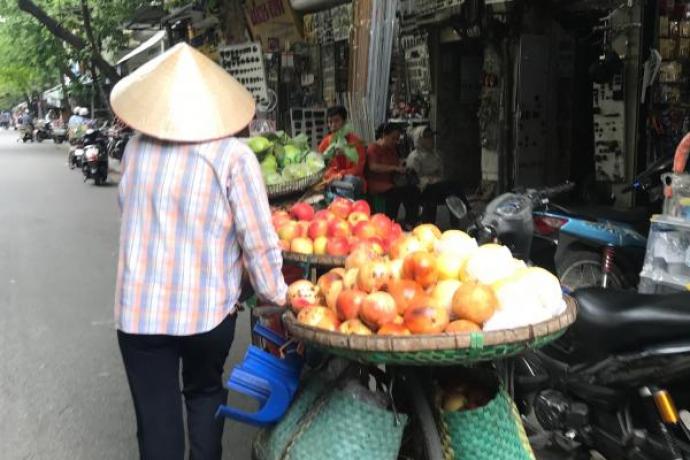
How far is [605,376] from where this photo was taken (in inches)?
108

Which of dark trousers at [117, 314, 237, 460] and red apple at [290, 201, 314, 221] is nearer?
dark trousers at [117, 314, 237, 460]

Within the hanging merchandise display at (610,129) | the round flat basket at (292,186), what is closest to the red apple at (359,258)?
the round flat basket at (292,186)

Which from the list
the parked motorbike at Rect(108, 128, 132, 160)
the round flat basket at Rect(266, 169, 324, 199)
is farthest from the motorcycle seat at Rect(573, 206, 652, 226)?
the parked motorbike at Rect(108, 128, 132, 160)

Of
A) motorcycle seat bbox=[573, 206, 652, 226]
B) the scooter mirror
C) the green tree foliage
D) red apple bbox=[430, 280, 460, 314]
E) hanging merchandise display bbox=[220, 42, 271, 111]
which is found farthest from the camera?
the green tree foliage

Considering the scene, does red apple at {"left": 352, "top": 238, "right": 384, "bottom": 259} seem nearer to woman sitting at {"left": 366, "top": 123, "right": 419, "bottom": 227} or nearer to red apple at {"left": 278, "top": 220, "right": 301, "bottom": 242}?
red apple at {"left": 278, "top": 220, "right": 301, "bottom": 242}

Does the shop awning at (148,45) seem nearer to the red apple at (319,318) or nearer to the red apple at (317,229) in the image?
the red apple at (317,229)

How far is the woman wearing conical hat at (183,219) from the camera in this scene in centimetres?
234

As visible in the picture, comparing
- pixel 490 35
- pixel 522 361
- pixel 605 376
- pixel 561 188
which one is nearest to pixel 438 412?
pixel 605 376

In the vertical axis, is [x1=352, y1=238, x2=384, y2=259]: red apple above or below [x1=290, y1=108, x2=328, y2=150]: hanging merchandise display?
below

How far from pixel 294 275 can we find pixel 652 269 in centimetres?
234

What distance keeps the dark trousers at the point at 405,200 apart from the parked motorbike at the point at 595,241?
2.83m

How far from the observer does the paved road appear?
377 cm

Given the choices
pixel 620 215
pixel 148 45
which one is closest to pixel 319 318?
pixel 620 215

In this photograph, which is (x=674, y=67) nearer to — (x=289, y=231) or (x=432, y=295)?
(x=289, y=231)
